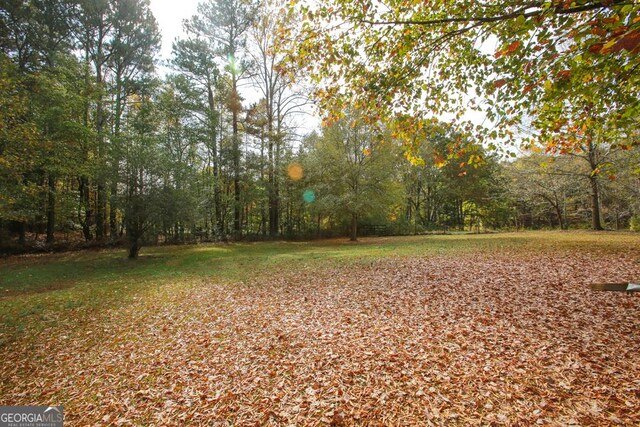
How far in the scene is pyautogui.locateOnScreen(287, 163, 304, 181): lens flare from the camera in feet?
79.8

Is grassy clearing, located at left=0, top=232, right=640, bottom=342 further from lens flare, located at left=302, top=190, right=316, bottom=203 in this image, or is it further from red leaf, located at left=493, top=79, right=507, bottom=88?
lens flare, located at left=302, top=190, right=316, bottom=203

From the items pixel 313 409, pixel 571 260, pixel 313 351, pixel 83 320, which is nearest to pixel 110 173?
pixel 83 320

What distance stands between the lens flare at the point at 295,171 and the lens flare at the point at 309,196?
1776 millimetres

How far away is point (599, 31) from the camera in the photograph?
3.04m

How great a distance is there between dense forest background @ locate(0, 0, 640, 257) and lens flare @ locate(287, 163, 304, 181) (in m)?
0.09

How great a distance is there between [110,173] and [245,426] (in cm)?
1555

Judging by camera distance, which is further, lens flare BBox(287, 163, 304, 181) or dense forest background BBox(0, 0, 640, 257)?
lens flare BBox(287, 163, 304, 181)

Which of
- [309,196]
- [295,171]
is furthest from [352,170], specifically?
[295,171]

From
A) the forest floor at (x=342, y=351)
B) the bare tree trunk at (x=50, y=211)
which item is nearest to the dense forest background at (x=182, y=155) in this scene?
the bare tree trunk at (x=50, y=211)

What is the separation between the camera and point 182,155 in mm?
24578

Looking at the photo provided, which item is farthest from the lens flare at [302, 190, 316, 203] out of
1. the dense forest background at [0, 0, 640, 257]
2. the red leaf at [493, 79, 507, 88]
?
the red leaf at [493, 79, 507, 88]

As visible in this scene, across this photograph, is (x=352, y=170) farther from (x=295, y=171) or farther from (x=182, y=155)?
(x=182, y=155)

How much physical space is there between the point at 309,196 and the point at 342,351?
19415 mm

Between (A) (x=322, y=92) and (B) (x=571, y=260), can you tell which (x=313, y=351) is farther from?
(B) (x=571, y=260)
